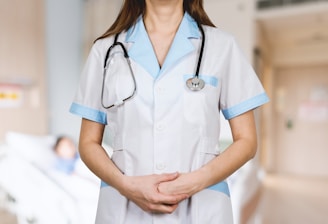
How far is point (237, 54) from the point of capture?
1.84 feet

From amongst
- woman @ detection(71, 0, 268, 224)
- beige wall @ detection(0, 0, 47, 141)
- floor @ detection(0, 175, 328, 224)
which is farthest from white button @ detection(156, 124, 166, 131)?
floor @ detection(0, 175, 328, 224)

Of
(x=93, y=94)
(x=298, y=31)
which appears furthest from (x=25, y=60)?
(x=298, y=31)

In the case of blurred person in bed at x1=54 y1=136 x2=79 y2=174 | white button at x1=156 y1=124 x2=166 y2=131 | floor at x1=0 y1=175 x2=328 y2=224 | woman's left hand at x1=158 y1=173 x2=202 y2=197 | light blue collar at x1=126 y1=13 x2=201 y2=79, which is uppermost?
light blue collar at x1=126 y1=13 x2=201 y2=79

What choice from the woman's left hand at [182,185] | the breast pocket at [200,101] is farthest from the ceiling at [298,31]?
the woman's left hand at [182,185]

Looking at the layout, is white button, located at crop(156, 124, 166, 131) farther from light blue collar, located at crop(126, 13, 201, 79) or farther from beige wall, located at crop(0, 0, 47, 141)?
beige wall, located at crop(0, 0, 47, 141)

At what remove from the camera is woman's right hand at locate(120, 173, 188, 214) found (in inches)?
19.7

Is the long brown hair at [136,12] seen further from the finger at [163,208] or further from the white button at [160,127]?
the finger at [163,208]

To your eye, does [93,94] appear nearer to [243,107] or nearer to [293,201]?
[243,107]

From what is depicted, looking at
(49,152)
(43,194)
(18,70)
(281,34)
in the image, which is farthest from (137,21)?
(281,34)

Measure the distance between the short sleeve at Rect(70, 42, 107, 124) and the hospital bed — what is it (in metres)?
0.40

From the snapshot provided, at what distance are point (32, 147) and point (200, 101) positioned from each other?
1.35 meters

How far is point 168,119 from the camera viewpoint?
537 mm

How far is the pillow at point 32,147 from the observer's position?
4.98 ft

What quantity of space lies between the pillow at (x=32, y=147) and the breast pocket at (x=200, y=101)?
3.84ft
